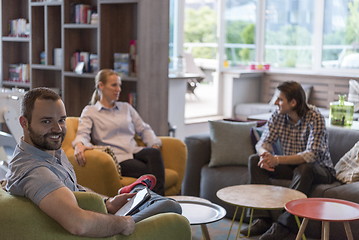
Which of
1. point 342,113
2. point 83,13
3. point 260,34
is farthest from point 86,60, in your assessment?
point 260,34

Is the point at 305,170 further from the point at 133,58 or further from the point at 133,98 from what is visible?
the point at 133,58

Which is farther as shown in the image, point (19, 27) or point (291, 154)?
point (19, 27)

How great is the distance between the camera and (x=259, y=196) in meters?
→ 3.63

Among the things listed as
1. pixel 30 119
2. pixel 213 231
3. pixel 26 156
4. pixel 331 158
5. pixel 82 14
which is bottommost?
pixel 213 231

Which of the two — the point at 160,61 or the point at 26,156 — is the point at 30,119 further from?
the point at 160,61

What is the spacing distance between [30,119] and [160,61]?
9.87 feet

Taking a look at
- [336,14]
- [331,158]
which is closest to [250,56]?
[336,14]

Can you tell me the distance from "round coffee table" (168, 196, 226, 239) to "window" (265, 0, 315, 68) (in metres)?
5.44

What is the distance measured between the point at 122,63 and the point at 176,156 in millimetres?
1269

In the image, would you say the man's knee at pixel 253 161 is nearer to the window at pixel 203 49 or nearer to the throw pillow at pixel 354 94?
the throw pillow at pixel 354 94

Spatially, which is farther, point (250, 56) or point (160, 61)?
point (250, 56)

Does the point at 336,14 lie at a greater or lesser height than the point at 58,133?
greater

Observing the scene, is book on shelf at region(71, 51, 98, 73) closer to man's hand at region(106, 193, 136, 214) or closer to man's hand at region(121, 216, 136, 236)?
man's hand at region(106, 193, 136, 214)

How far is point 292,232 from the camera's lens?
4012mm
